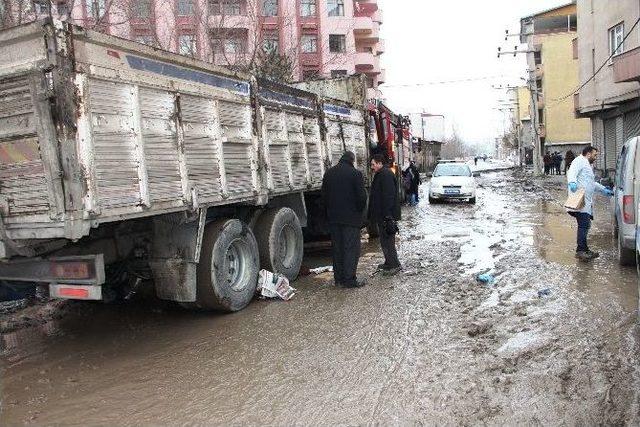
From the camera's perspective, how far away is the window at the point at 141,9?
15.5m

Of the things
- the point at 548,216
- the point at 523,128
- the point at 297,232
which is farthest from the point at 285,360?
the point at 523,128

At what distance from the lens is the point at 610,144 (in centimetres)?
2748

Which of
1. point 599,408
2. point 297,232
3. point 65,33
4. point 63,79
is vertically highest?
point 65,33

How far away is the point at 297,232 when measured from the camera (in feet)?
27.0

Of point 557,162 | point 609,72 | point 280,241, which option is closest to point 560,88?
point 557,162

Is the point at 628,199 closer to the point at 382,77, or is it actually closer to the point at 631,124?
the point at 631,124

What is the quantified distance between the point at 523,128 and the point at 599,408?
274 ft

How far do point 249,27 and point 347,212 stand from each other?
16.2 metres

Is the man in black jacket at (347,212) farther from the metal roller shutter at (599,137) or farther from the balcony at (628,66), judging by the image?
the metal roller shutter at (599,137)

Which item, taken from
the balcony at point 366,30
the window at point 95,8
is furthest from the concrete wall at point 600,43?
the balcony at point 366,30

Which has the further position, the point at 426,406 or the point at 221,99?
the point at 221,99

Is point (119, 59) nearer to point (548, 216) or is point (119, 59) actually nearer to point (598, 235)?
point (598, 235)

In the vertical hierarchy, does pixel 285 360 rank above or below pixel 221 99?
below

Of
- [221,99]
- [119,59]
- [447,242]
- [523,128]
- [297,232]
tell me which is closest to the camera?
[119,59]
